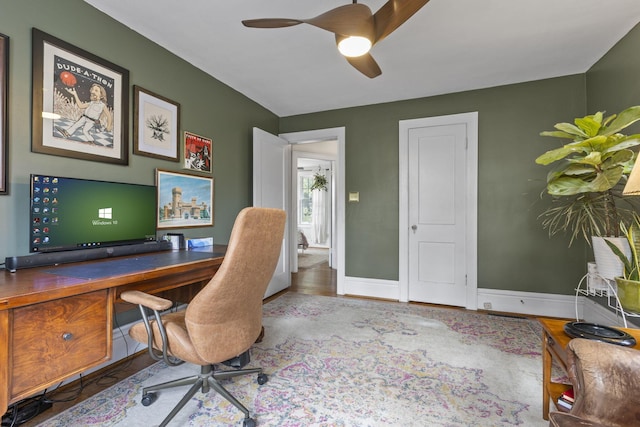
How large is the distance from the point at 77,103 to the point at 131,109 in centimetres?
38

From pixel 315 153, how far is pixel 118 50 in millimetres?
4076

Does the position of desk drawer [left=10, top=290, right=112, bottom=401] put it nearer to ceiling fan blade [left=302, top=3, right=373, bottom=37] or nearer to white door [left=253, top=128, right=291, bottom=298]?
ceiling fan blade [left=302, top=3, right=373, bottom=37]

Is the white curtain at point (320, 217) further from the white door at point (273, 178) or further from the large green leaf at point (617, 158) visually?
the large green leaf at point (617, 158)

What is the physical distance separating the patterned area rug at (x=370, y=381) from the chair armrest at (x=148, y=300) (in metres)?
0.71

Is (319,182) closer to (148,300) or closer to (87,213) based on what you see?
(87,213)

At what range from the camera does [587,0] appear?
1.92 metres

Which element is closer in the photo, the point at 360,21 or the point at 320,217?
the point at 360,21

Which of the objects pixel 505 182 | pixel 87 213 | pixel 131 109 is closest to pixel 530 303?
pixel 505 182

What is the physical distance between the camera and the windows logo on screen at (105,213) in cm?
185

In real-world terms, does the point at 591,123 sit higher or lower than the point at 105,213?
higher

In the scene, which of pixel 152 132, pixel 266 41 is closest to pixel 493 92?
pixel 266 41

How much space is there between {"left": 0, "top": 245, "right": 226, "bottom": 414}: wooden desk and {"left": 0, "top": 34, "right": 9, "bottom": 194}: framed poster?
560 mm

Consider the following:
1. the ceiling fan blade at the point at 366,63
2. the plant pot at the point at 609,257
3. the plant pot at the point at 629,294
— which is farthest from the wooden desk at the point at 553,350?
the ceiling fan blade at the point at 366,63

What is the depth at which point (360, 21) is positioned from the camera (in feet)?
4.80
